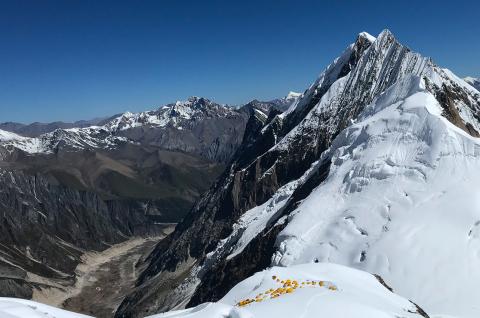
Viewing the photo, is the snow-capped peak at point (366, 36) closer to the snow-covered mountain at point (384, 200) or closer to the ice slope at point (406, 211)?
the snow-covered mountain at point (384, 200)

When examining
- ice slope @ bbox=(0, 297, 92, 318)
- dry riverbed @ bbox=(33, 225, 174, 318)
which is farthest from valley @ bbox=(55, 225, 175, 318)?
ice slope @ bbox=(0, 297, 92, 318)

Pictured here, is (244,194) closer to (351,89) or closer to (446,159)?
(351,89)

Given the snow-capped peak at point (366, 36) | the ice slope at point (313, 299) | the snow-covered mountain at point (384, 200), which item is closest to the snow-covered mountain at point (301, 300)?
the ice slope at point (313, 299)

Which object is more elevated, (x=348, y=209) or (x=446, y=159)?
(x=446, y=159)

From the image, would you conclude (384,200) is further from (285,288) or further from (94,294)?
(94,294)

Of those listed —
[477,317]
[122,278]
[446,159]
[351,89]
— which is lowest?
[122,278]

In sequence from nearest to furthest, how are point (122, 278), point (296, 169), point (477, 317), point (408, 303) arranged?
1. point (408, 303)
2. point (477, 317)
3. point (296, 169)
4. point (122, 278)

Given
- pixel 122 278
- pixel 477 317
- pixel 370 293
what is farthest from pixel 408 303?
pixel 122 278
